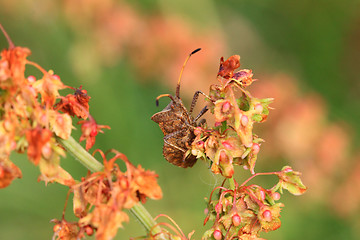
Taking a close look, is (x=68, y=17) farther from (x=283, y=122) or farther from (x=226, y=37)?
(x=283, y=122)

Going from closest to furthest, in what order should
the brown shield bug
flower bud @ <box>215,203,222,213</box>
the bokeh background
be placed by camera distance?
flower bud @ <box>215,203,222,213</box>
the brown shield bug
the bokeh background

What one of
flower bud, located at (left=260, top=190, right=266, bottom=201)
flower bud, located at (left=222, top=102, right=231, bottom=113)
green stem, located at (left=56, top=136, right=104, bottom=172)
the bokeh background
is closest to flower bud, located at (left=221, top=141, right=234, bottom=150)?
flower bud, located at (left=222, top=102, right=231, bottom=113)

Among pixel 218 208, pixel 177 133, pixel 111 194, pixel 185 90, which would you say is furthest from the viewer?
pixel 185 90

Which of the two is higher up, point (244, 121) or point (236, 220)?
point (244, 121)

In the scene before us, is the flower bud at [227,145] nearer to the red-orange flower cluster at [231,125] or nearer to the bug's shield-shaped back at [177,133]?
the red-orange flower cluster at [231,125]

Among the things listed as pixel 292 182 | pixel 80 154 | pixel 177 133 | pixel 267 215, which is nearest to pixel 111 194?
pixel 80 154

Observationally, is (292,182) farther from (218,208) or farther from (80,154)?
(80,154)

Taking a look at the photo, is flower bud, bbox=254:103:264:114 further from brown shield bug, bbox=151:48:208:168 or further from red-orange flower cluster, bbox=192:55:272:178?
brown shield bug, bbox=151:48:208:168

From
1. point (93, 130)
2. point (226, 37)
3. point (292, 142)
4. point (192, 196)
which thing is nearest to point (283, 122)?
point (292, 142)
